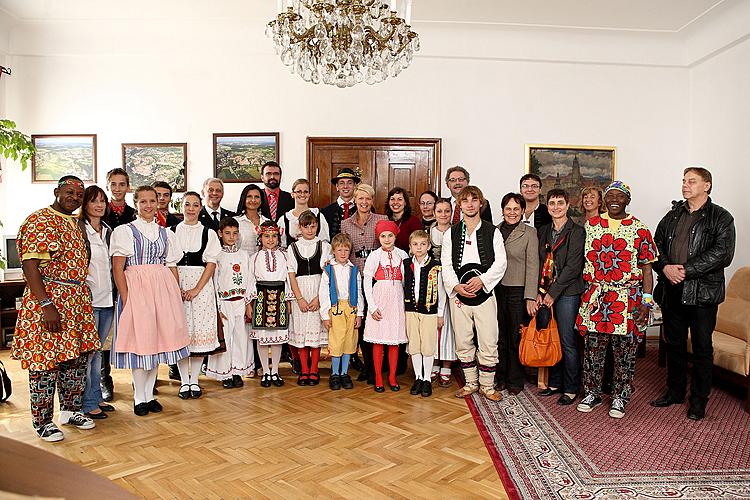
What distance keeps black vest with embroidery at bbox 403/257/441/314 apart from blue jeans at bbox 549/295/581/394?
3.10 ft

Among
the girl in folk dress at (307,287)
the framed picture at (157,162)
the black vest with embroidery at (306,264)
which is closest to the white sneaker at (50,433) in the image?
the girl in folk dress at (307,287)

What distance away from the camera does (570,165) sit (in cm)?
729

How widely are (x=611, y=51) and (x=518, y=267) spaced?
4.03 m

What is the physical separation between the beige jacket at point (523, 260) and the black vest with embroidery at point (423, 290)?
1.86 feet

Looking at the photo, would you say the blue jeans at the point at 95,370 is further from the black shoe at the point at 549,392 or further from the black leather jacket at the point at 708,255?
the black leather jacket at the point at 708,255

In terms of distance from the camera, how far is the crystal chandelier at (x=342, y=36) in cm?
→ 382

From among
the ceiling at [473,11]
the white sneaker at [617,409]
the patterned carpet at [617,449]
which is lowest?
the patterned carpet at [617,449]

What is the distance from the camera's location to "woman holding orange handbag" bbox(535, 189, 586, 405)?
4449 millimetres

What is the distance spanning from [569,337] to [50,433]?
12.1 feet

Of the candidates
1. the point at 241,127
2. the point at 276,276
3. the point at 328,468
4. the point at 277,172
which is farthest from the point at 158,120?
the point at 328,468

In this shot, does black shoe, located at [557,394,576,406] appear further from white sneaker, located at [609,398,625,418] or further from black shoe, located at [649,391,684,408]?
black shoe, located at [649,391,684,408]

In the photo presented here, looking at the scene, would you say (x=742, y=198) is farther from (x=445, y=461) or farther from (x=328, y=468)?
(x=328, y=468)

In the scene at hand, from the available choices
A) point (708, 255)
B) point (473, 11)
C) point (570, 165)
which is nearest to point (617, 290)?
point (708, 255)

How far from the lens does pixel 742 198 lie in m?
6.29
